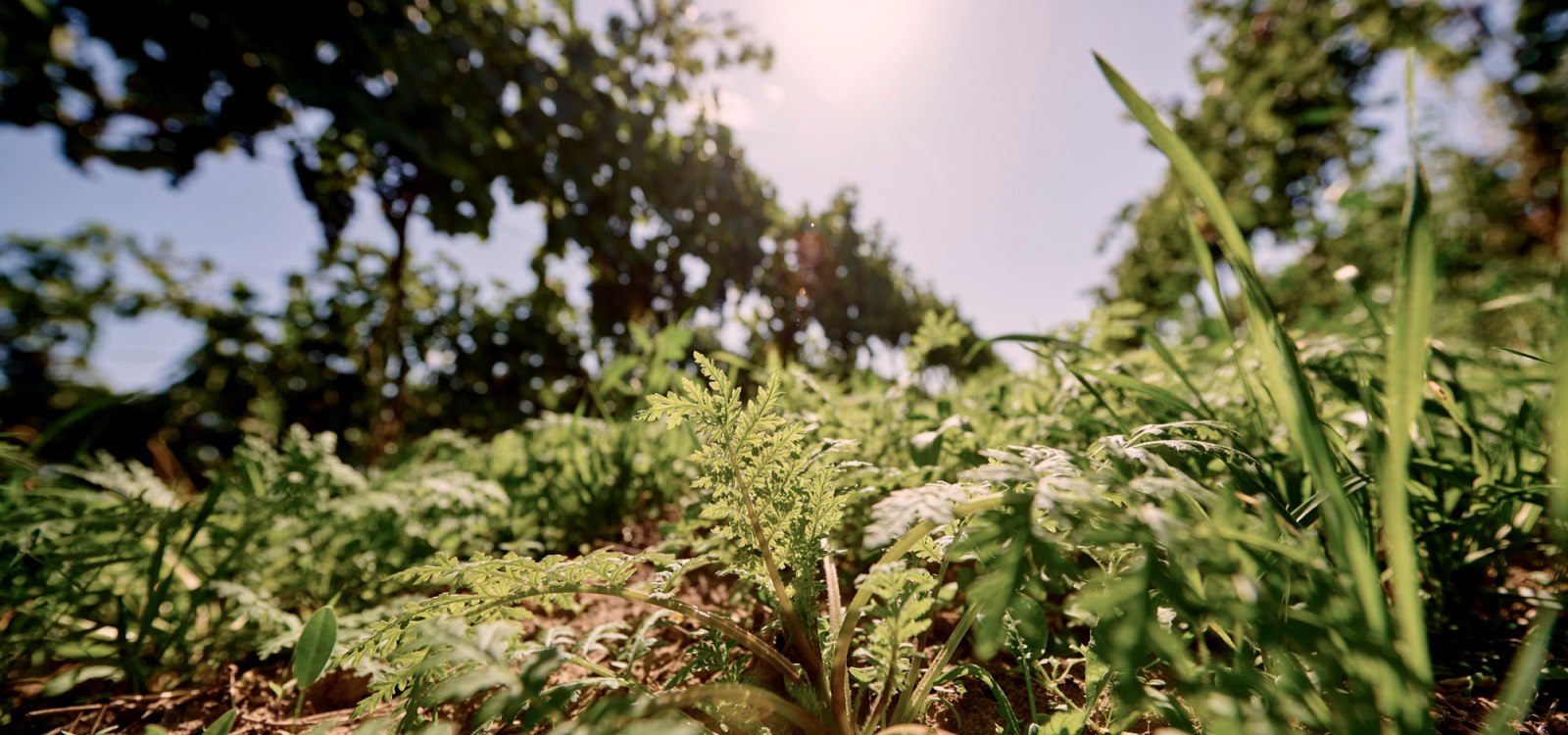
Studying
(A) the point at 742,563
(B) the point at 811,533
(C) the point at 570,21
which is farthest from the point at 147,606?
(C) the point at 570,21

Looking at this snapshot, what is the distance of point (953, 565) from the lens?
131cm

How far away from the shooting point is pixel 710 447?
0.77m

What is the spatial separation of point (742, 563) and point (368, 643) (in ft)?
1.47

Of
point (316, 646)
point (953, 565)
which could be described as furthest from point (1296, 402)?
point (316, 646)

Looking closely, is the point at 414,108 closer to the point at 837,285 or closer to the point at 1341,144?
the point at 837,285

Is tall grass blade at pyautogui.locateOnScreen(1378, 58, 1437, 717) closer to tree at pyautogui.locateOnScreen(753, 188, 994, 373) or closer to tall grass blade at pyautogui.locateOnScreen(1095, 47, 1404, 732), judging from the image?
tall grass blade at pyautogui.locateOnScreen(1095, 47, 1404, 732)

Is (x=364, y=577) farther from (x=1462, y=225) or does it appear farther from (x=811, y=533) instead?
(x=1462, y=225)

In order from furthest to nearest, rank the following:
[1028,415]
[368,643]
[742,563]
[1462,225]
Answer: [1462,225] → [1028,415] → [742,563] → [368,643]

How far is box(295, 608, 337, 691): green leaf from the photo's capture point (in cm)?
80

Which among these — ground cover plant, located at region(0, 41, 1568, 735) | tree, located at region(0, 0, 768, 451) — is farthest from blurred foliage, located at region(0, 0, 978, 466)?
ground cover plant, located at region(0, 41, 1568, 735)

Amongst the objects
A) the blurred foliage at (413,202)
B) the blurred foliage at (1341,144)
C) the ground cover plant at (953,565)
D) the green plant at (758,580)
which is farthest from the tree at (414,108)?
the blurred foliage at (1341,144)

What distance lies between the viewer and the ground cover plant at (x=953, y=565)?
0.47 meters

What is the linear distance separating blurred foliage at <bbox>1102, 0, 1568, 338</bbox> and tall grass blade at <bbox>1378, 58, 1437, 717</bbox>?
5879 millimetres

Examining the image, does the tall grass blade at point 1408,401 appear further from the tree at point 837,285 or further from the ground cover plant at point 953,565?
the tree at point 837,285
